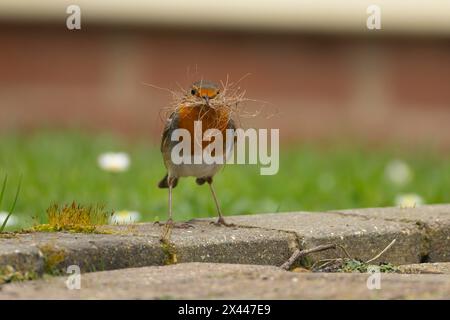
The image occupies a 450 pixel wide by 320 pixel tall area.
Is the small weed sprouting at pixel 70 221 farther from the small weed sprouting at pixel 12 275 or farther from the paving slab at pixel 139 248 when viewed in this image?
the small weed sprouting at pixel 12 275

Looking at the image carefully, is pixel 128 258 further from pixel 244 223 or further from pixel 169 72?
pixel 169 72

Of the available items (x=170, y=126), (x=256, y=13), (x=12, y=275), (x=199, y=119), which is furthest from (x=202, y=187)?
(x=12, y=275)

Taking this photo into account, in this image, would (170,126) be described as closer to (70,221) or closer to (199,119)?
(199,119)

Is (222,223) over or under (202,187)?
under

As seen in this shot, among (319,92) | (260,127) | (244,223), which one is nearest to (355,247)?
(244,223)

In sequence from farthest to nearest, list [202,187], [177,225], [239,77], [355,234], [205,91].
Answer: [239,77] → [202,187] → [205,91] → [177,225] → [355,234]

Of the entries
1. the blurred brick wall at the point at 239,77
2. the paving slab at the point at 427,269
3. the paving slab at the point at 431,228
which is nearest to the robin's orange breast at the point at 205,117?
the paving slab at the point at 431,228
